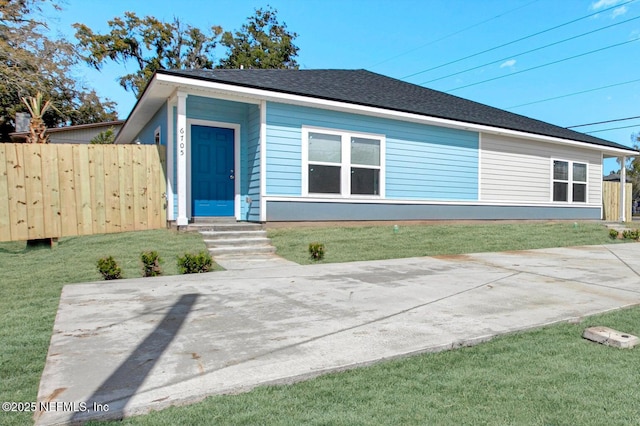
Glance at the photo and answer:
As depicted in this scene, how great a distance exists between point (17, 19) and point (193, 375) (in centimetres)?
2301

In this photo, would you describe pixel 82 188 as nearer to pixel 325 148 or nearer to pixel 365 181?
pixel 325 148

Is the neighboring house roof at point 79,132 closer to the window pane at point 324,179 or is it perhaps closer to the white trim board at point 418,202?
the window pane at point 324,179

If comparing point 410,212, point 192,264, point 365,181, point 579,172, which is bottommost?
point 192,264

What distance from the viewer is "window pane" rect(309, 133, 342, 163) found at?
979cm

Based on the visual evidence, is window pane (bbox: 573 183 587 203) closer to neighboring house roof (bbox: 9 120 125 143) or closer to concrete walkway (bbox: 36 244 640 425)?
concrete walkway (bbox: 36 244 640 425)

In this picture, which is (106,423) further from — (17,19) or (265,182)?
(17,19)

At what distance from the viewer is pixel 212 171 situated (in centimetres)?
962

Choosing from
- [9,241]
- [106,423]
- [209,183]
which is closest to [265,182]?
[209,183]

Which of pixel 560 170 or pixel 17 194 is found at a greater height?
pixel 560 170

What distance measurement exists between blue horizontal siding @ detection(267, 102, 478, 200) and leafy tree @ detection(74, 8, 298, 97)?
2164 centimetres

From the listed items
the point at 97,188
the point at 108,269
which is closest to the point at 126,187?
the point at 97,188

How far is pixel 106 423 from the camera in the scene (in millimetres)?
1994

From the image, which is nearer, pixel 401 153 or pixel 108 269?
pixel 108 269

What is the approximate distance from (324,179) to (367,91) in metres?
3.37
